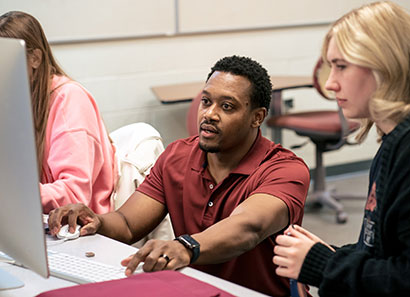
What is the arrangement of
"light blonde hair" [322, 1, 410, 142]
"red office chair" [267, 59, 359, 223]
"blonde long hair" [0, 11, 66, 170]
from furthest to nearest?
"red office chair" [267, 59, 359, 223]
"blonde long hair" [0, 11, 66, 170]
"light blonde hair" [322, 1, 410, 142]

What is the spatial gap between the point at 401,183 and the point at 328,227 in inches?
106

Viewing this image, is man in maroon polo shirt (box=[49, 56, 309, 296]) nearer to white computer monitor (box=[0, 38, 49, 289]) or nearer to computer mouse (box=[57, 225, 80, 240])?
computer mouse (box=[57, 225, 80, 240])

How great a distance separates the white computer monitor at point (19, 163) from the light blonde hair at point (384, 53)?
580mm

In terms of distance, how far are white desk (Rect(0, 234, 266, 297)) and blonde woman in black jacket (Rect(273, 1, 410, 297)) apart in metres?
0.12

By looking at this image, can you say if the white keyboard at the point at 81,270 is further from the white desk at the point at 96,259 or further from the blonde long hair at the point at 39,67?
the blonde long hair at the point at 39,67

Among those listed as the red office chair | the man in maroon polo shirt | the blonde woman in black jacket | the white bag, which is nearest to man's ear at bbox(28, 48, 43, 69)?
the white bag

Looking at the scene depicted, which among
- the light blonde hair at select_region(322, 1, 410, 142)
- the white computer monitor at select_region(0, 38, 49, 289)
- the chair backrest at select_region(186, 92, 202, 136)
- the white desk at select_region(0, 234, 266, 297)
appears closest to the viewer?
the white computer monitor at select_region(0, 38, 49, 289)

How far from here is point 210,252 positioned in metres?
1.38

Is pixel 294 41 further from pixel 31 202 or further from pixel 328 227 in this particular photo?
pixel 31 202

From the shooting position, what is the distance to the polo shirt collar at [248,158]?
5.47ft

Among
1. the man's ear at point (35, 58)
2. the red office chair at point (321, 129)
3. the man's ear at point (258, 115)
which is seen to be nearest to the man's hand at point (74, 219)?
the man's ear at point (258, 115)

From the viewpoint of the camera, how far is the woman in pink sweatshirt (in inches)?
72.7

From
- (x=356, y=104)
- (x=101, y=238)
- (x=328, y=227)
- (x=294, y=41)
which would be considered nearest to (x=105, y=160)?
(x=101, y=238)

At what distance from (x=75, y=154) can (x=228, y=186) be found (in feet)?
1.64
